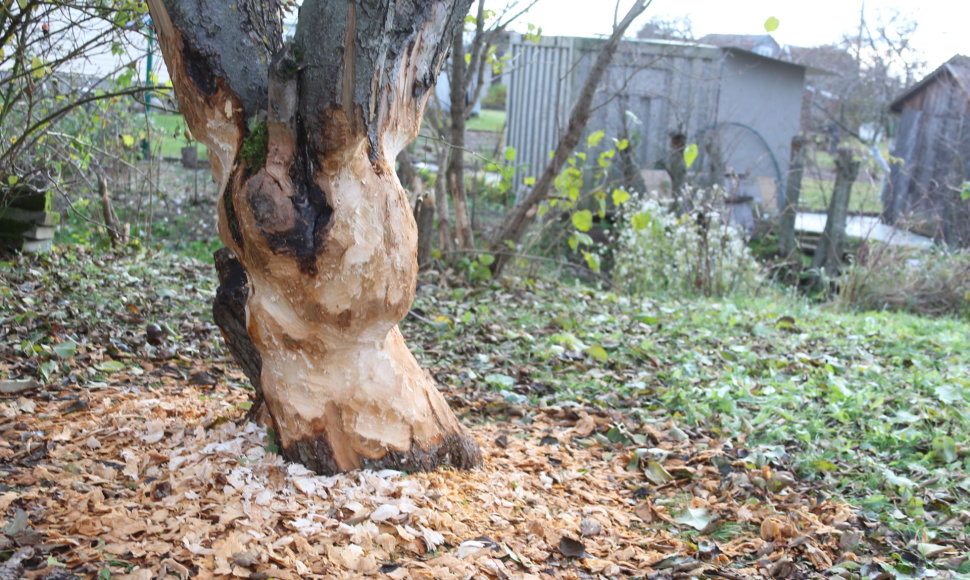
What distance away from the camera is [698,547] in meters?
2.88

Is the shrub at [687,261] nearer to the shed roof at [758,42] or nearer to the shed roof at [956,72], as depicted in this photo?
the shed roof at [956,72]

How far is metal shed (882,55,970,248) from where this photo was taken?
459 inches

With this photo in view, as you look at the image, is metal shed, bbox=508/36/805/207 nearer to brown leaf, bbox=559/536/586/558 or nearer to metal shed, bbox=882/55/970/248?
metal shed, bbox=882/55/970/248

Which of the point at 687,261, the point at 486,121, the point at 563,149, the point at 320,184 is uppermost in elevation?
the point at 486,121

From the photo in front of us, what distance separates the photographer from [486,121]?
900 inches

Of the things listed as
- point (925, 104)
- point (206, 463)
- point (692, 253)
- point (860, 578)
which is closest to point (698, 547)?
point (860, 578)

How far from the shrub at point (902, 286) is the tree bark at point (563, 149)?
A: 129 inches

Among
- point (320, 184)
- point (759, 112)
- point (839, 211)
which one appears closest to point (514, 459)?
point (320, 184)

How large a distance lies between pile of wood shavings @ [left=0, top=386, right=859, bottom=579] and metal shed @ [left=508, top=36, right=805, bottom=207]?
29.2 ft

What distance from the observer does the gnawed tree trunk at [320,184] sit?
8.31 ft

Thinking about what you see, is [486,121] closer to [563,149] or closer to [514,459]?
[563,149]

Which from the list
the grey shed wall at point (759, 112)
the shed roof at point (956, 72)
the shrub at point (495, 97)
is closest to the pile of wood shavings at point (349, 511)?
the grey shed wall at point (759, 112)

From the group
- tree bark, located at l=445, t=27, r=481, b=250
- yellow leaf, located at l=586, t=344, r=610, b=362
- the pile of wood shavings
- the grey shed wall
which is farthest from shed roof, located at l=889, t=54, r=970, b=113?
the pile of wood shavings

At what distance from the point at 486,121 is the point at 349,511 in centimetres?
2078
